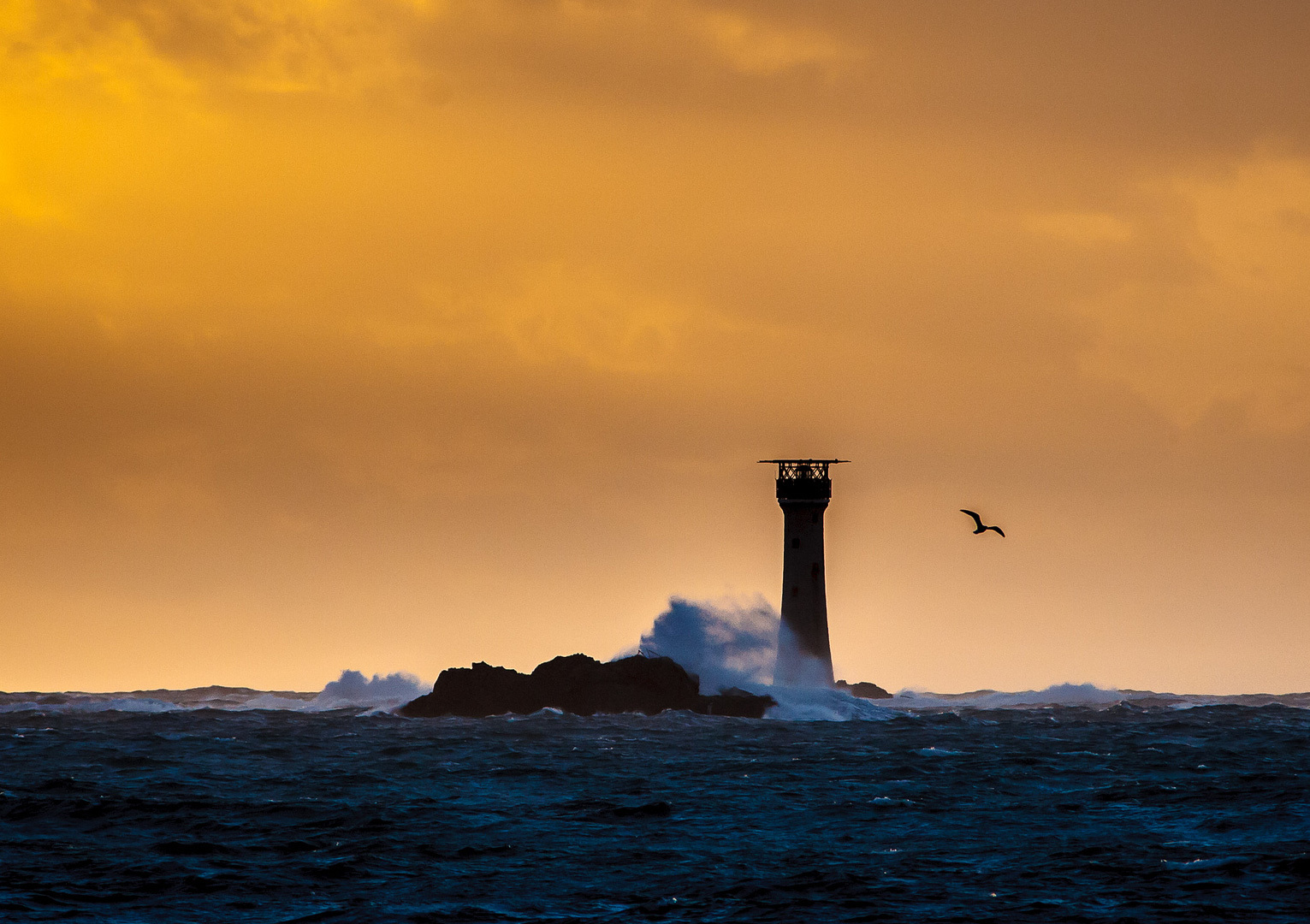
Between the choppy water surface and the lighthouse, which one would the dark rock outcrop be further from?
the choppy water surface

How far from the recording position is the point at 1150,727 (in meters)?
54.5

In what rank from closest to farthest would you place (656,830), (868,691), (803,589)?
(656,830) < (803,589) < (868,691)

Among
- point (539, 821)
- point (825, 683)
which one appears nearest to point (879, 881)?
point (539, 821)

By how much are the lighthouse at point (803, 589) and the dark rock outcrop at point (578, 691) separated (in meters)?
2.26

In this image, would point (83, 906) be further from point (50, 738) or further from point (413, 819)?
point (50, 738)

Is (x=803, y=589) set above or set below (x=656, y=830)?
above

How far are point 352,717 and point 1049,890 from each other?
42.6 metres

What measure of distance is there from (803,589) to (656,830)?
33.1m

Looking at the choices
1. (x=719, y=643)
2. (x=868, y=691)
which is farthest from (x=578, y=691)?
(x=868, y=691)

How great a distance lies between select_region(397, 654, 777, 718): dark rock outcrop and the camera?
60500 millimetres

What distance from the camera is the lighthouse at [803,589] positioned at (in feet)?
195

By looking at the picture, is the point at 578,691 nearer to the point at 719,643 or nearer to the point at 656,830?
the point at 719,643

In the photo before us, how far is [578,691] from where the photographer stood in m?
61.2

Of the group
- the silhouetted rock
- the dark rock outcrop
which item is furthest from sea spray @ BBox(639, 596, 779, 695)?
the silhouetted rock
